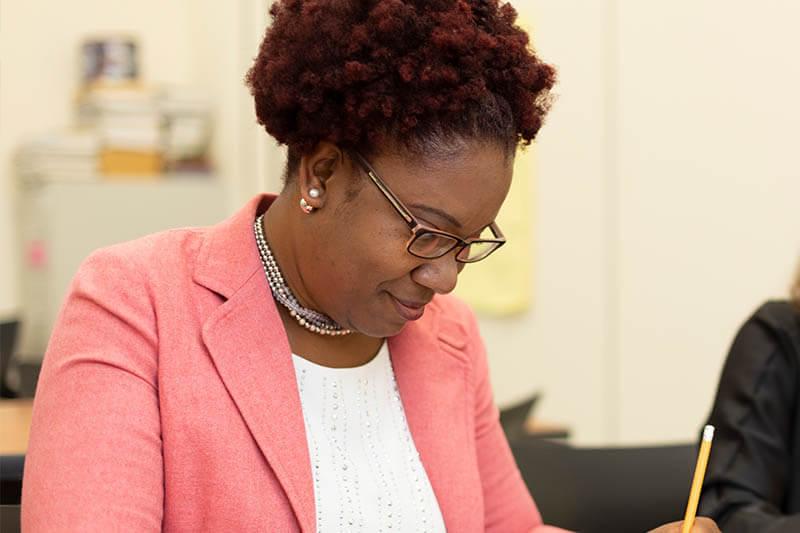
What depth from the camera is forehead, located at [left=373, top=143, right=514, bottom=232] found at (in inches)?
50.2

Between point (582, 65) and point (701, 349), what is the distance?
3.27 ft

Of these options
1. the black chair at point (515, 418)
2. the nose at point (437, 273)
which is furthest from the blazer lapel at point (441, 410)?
the black chair at point (515, 418)

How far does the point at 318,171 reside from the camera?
4.39ft

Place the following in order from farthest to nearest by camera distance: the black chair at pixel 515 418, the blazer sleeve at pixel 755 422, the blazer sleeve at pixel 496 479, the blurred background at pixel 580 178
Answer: the blurred background at pixel 580 178 → the black chair at pixel 515 418 → the blazer sleeve at pixel 755 422 → the blazer sleeve at pixel 496 479

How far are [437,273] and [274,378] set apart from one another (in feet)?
0.82

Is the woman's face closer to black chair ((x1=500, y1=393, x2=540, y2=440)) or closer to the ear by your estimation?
the ear

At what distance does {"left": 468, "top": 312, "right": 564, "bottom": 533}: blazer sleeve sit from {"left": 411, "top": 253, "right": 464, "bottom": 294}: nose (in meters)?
0.37

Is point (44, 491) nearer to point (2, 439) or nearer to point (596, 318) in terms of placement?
point (2, 439)

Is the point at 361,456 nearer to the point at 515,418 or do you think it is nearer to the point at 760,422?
the point at 760,422

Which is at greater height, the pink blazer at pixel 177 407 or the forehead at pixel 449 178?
the forehead at pixel 449 178

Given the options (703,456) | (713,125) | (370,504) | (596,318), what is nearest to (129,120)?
(596,318)

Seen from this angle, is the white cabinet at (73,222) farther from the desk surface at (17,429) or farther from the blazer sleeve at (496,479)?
the blazer sleeve at (496,479)

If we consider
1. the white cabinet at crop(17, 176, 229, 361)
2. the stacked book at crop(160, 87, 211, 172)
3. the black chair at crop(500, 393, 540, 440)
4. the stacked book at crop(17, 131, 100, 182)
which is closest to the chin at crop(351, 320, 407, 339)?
the black chair at crop(500, 393, 540, 440)

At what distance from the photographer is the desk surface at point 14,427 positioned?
6.77ft
